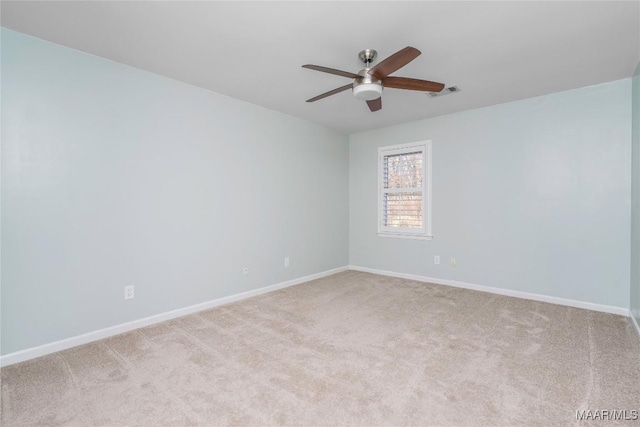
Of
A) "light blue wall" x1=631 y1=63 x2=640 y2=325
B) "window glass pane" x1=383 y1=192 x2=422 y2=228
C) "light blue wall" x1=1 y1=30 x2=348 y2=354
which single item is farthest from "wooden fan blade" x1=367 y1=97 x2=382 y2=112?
"light blue wall" x1=631 y1=63 x2=640 y2=325

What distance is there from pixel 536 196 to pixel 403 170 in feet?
5.91

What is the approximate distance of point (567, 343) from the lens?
246cm

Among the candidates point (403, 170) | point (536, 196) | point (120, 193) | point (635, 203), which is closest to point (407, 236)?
point (403, 170)

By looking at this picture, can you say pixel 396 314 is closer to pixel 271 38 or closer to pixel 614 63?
pixel 271 38

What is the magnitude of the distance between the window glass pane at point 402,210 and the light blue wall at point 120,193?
5.88ft

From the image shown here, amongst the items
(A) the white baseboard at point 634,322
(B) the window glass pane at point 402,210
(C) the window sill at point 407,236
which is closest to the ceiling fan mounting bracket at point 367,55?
(B) the window glass pane at point 402,210

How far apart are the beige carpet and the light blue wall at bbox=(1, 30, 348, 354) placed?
0.41 meters

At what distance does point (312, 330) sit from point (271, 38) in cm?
247

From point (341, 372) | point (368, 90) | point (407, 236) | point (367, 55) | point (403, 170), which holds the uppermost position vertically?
point (367, 55)

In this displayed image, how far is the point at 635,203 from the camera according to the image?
115 inches

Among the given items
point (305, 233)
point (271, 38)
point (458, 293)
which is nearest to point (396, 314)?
point (458, 293)

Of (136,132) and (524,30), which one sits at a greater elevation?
(524,30)

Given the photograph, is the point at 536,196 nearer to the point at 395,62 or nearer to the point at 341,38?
the point at 395,62

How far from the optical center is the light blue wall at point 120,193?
2248 millimetres
